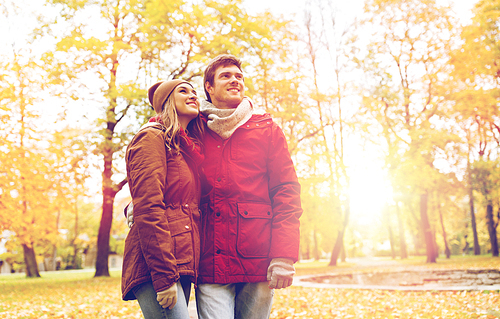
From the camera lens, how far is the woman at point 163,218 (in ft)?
6.31

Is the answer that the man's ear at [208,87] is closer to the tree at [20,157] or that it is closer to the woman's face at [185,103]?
the woman's face at [185,103]

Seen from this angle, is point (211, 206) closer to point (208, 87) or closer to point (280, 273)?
point (280, 273)

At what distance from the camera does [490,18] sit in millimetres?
13312

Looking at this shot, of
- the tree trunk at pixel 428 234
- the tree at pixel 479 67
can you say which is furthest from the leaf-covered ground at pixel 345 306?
the tree trunk at pixel 428 234

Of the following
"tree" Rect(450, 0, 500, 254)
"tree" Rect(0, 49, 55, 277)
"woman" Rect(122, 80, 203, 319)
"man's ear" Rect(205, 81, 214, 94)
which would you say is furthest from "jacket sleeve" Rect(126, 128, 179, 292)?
"tree" Rect(450, 0, 500, 254)

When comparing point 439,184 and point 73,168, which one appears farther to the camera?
point 439,184

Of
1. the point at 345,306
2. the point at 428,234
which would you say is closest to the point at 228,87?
the point at 345,306

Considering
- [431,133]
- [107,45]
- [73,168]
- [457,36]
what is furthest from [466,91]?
[73,168]

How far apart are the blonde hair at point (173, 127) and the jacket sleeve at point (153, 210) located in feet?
0.32

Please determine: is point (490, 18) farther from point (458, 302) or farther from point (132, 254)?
point (132, 254)

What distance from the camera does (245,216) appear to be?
2230mm

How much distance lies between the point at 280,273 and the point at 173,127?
1.04 metres

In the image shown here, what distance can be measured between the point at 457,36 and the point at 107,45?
56.7ft

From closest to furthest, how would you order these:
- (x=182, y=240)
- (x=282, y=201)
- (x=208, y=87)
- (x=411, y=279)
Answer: (x=182, y=240)
(x=282, y=201)
(x=208, y=87)
(x=411, y=279)
